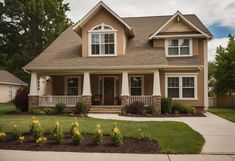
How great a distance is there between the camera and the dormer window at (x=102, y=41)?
23641 mm

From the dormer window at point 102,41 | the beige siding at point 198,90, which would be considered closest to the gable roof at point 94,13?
the dormer window at point 102,41

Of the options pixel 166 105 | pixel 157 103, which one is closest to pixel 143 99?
pixel 157 103

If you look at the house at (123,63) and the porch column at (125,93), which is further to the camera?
the house at (123,63)

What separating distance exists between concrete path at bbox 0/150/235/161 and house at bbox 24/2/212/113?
12.6 meters

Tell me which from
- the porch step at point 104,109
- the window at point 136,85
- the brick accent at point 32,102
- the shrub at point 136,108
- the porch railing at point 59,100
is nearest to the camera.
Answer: the shrub at point 136,108

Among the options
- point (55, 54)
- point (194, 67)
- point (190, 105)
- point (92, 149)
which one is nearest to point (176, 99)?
point (190, 105)

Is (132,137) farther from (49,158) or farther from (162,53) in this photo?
(162,53)

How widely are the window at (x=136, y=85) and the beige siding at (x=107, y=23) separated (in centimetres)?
244

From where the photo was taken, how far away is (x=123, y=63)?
21812 mm

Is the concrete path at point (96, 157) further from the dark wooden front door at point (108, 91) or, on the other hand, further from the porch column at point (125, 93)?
the dark wooden front door at point (108, 91)

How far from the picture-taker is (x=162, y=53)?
23031 mm

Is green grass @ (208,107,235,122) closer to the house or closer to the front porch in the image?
the house

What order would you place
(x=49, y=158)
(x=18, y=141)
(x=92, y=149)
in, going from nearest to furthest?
(x=49, y=158) < (x=92, y=149) < (x=18, y=141)

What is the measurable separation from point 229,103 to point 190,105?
13.2 metres
